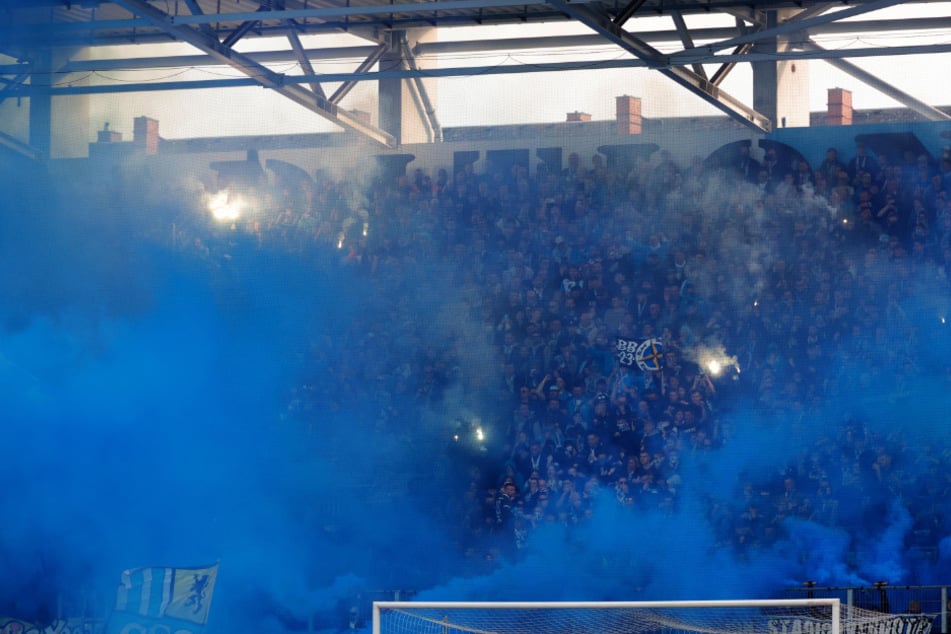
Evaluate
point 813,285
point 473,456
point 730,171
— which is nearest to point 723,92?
point 730,171

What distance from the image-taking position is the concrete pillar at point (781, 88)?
11148 mm

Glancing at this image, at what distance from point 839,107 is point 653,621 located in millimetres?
4782

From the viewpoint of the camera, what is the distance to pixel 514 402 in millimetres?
11258

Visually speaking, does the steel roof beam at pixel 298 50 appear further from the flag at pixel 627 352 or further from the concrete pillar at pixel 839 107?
the concrete pillar at pixel 839 107

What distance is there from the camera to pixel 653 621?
943 cm

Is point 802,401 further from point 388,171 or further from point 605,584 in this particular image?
point 388,171

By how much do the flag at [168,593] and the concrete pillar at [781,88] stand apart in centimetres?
611

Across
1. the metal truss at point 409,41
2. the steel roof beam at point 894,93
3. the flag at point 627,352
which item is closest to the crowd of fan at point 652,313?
the flag at point 627,352

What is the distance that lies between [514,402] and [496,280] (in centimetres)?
113

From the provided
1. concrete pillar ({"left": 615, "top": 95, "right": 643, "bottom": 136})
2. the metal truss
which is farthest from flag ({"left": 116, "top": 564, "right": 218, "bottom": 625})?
concrete pillar ({"left": 615, "top": 95, "right": 643, "bottom": 136})

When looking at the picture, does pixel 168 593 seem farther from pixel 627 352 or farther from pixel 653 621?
pixel 627 352

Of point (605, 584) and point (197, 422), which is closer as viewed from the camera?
point (605, 584)

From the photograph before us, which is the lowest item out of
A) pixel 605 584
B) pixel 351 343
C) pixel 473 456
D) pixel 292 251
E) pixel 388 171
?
pixel 605 584

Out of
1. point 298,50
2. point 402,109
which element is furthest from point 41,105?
point 402,109
